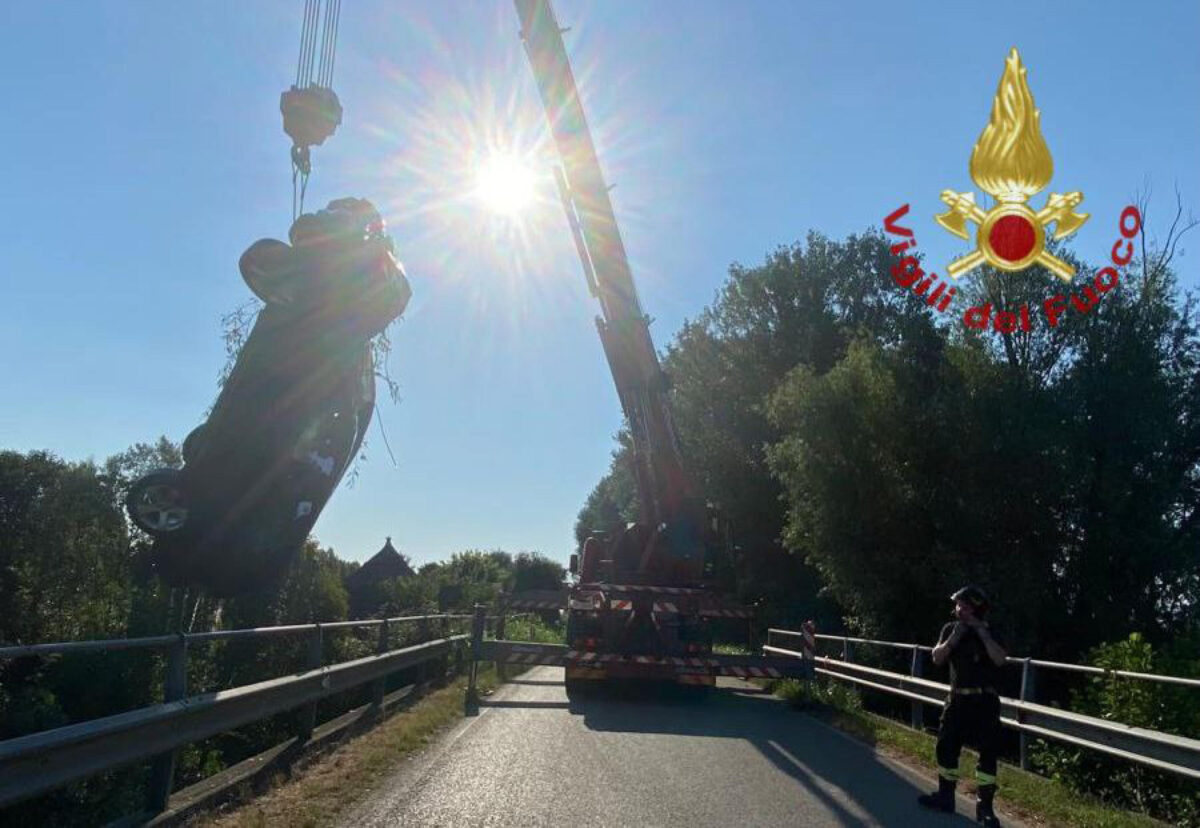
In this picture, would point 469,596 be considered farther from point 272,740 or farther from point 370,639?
point 272,740

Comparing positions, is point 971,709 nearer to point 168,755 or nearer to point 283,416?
point 283,416

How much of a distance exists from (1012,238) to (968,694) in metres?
9.49

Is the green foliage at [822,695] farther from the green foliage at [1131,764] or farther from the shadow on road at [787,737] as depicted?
the green foliage at [1131,764]

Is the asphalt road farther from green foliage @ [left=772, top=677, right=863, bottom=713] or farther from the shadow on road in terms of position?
green foliage @ [left=772, top=677, right=863, bottom=713]

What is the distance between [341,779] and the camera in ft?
25.0

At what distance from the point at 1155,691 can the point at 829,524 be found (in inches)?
635

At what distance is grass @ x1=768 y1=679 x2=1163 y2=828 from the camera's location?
23.8 ft

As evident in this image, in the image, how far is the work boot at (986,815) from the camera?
697 centimetres

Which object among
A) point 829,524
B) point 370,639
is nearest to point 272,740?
point 370,639

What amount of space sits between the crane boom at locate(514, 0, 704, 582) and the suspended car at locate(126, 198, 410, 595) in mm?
9866

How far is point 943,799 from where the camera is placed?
7.44 m

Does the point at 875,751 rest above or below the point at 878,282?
below

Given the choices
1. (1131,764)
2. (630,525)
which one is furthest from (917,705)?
(630,525)

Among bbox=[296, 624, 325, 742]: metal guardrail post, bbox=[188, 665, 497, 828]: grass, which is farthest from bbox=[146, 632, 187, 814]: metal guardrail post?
bbox=[296, 624, 325, 742]: metal guardrail post
